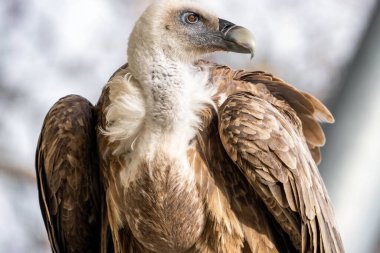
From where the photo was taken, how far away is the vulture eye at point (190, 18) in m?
4.09

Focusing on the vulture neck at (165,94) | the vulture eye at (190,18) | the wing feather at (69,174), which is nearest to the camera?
the vulture neck at (165,94)

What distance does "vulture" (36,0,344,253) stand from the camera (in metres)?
3.90

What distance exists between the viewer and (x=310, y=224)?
400cm

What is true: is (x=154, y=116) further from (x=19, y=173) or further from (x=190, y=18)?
(x=19, y=173)

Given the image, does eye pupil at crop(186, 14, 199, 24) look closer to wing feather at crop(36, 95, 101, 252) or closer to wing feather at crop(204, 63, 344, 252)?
wing feather at crop(204, 63, 344, 252)

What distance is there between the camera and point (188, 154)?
160 inches

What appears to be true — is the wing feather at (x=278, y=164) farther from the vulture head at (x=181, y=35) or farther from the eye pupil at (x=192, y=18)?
the eye pupil at (x=192, y=18)

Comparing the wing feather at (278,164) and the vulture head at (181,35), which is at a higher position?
the vulture head at (181,35)

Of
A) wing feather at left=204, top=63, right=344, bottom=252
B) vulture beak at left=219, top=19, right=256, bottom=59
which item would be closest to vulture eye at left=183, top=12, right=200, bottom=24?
vulture beak at left=219, top=19, right=256, bottom=59

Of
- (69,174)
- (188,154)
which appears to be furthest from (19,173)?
(188,154)

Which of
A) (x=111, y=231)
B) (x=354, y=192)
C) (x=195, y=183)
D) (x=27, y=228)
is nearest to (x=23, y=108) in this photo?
(x=27, y=228)

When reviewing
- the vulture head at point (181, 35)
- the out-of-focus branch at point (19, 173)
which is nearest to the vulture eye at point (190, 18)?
the vulture head at point (181, 35)

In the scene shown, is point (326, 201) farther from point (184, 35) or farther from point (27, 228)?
point (27, 228)

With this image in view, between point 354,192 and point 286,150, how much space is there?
108 cm
